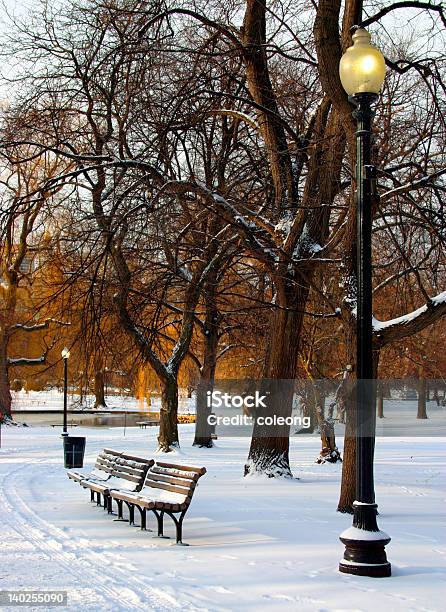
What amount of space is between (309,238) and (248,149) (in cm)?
469

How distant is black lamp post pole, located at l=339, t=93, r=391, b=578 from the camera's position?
8.34 meters

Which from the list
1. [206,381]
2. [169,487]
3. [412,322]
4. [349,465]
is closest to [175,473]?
[169,487]

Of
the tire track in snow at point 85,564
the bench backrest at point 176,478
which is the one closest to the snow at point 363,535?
the tire track in snow at point 85,564

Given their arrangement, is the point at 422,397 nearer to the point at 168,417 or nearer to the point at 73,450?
the point at 168,417

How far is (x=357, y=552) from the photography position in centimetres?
837

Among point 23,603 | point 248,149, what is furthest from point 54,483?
point 23,603

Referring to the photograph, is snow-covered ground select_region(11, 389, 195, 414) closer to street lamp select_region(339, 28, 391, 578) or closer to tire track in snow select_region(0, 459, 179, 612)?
tire track in snow select_region(0, 459, 179, 612)

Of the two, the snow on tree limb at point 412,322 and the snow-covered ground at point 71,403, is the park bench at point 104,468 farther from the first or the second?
the snow-covered ground at point 71,403

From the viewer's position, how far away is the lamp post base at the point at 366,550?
829 cm

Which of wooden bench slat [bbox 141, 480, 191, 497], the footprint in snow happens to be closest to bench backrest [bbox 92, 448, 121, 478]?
wooden bench slat [bbox 141, 480, 191, 497]

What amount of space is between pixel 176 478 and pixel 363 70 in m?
5.33

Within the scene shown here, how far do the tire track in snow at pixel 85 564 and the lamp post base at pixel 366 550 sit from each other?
6.56ft

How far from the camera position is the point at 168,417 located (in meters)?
29.0

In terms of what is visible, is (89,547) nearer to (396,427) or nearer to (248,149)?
(248,149)
